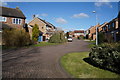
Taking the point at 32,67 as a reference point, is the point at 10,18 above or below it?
above

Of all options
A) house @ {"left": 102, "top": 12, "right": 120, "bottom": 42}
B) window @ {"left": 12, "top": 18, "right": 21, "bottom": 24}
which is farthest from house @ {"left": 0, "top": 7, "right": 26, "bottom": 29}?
house @ {"left": 102, "top": 12, "right": 120, "bottom": 42}

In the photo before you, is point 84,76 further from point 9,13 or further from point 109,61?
point 9,13

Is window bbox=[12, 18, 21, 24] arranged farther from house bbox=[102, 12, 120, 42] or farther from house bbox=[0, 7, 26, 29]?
house bbox=[102, 12, 120, 42]

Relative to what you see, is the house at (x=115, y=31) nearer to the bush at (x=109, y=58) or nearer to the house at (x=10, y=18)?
the bush at (x=109, y=58)

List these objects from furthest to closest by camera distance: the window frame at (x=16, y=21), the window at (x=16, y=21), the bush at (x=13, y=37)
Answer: the window at (x=16, y=21) → the window frame at (x=16, y=21) → the bush at (x=13, y=37)

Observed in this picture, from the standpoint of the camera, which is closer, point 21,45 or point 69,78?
point 69,78

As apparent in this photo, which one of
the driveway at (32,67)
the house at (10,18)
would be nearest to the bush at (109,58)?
the driveway at (32,67)

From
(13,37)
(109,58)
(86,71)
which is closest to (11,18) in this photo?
(13,37)

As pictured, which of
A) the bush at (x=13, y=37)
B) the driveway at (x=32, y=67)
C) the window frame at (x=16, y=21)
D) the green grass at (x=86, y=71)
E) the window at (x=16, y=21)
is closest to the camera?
the green grass at (x=86, y=71)

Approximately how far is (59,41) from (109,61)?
2339 centimetres

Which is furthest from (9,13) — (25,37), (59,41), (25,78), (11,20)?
(25,78)

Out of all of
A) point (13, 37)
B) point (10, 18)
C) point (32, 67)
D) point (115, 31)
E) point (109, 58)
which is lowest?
point (32, 67)

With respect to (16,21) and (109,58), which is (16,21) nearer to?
(16,21)

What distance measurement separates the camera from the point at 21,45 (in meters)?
17.2
